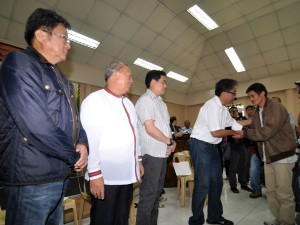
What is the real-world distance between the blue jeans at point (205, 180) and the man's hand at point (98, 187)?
1.32 meters

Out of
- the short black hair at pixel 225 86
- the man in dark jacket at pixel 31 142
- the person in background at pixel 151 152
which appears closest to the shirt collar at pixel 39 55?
the man in dark jacket at pixel 31 142

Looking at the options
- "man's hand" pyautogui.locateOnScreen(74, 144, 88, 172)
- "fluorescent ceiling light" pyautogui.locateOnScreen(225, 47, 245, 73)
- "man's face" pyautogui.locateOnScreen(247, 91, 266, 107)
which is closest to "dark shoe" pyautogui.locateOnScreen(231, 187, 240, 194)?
"man's face" pyautogui.locateOnScreen(247, 91, 266, 107)

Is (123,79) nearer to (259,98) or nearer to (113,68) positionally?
(113,68)

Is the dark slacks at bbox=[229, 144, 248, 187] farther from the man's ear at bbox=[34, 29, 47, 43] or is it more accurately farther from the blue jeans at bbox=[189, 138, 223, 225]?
the man's ear at bbox=[34, 29, 47, 43]

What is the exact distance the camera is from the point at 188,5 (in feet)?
18.9

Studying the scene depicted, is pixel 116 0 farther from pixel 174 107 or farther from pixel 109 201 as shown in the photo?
pixel 174 107

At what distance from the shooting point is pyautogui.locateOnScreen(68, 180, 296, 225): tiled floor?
8.19 feet

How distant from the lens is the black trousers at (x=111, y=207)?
1314 mm

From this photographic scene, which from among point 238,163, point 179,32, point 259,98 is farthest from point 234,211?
point 179,32

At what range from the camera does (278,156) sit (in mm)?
2174

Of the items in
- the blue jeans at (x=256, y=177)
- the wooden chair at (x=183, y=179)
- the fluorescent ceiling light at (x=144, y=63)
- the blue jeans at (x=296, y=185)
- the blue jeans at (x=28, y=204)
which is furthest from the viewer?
the fluorescent ceiling light at (x=144, y=63)

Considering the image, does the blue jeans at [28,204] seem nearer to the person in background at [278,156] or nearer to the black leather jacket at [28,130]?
the black leather jacket at [28,130]

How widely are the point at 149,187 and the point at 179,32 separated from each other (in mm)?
6177

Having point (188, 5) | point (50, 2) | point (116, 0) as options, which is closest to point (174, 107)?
point (188, 5)
